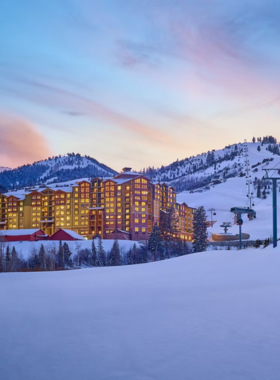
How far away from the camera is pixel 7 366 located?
6219 millimetres

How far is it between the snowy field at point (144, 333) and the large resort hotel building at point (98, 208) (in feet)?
291

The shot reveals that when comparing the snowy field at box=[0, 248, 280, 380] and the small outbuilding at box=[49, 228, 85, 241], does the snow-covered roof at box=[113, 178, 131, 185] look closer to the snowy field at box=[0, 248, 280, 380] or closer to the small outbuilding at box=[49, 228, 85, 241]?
the small outbuilding at box=[49, 228, 85, 241]

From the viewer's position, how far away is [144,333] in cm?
816

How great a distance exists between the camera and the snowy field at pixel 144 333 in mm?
5965

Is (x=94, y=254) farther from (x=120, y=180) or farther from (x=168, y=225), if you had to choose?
(x=120, y=180)

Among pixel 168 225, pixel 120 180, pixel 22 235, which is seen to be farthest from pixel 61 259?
pixel 120 180

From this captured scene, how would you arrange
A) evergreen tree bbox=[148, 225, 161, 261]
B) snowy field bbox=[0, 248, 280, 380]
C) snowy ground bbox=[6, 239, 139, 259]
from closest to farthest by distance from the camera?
snowy field bbox=[0, 248, 280, 380], snowy ground bbox=[6, 239, 139, 259], evergreen tree bbox=[148, 225, 161, 261]

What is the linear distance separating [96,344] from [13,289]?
1085 cm

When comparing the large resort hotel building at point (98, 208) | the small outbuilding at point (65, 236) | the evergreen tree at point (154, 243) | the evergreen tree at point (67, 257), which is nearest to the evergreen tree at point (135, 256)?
the evergreen tree at point (154, 243)

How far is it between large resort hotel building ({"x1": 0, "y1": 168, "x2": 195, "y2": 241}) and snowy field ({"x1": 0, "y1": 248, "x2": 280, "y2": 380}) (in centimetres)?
8882

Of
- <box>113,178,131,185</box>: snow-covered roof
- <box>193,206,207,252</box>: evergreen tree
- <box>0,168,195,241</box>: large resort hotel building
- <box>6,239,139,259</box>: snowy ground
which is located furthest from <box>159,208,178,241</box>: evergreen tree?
<box>193,206,207,252</box>: evergreen tree

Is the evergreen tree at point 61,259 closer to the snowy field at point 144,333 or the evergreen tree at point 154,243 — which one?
the evergreen tree at point 154,243

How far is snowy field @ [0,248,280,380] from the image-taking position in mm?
5965

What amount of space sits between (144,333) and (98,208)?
3956 inches
